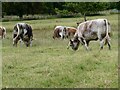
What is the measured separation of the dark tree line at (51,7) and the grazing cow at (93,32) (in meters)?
21.8

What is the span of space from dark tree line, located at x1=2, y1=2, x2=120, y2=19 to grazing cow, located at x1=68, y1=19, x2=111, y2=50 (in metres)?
21.8

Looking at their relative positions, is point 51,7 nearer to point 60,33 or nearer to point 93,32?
point 60,33

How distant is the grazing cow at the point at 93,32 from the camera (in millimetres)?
14084

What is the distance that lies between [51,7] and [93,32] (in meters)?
39.2

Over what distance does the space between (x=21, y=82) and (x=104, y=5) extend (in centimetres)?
3305

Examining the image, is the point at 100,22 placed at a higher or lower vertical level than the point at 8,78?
higher

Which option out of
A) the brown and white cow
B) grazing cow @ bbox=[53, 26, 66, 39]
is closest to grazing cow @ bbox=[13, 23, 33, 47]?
the brown and white cow

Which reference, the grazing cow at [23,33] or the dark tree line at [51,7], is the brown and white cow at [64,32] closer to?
the grazing cow at [23,33]

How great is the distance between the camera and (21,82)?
711 cm

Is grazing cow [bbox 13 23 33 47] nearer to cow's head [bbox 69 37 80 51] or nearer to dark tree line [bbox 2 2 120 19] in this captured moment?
cow's head [bbox 69 37 80 51]

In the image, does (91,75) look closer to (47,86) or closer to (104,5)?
(47,86)

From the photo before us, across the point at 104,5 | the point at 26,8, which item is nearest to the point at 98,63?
the point at 104,5

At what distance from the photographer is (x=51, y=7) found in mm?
53312

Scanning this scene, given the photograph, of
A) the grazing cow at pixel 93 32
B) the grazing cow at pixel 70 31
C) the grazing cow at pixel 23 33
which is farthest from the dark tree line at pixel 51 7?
the grazing cow at pixel 93 32
